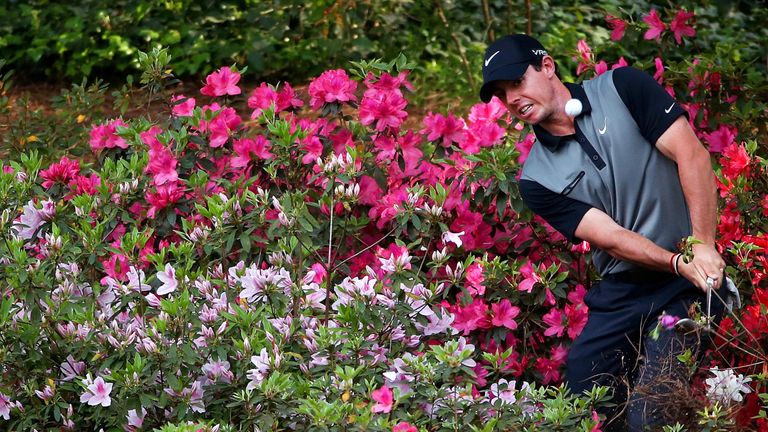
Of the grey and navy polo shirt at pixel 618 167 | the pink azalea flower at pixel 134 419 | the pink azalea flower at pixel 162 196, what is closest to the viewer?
the pink azalea flower at pixel 134 419

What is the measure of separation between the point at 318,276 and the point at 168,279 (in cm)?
54

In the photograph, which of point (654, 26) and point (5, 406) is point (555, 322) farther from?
point (5, 406)

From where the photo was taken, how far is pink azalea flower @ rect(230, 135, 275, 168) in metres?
4.02

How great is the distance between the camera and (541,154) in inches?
139

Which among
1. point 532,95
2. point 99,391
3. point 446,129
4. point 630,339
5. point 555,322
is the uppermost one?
point 532,95

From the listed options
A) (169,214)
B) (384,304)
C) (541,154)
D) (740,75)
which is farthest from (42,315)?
(740,75)

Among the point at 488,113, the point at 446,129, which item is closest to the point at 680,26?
the point at 488,113

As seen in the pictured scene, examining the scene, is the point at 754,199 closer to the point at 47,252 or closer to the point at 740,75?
the point at 740,75

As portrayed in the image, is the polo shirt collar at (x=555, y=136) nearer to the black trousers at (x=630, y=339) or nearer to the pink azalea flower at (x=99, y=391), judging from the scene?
the black trousers at (x=630, y=339)

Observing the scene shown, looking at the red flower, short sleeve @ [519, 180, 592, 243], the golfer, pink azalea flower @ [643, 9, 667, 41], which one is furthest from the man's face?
pink azalea flower @ [643, 9, 667, 41]

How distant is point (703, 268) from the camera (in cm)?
313

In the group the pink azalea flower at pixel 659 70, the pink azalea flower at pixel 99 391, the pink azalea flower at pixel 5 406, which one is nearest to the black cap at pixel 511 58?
the pink azalea flower at pixel 659 70

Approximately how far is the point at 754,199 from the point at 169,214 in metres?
1.95

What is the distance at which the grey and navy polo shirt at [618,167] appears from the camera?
3311 millimetres
